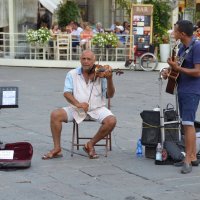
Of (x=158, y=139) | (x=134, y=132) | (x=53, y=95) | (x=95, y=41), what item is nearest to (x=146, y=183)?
(x=158, y=139)

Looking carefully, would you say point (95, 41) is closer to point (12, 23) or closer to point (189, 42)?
point (12, 23)

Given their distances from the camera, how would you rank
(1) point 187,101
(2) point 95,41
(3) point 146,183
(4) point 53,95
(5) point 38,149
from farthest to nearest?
1. (2) point 95,41
2. (4) point 53,95
3. (5) point 38,149
4. (1) point 187,101
5. (3) point 146,183

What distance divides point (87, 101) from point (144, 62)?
13.0 m

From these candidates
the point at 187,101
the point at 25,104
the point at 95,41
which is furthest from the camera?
the point at 95,41

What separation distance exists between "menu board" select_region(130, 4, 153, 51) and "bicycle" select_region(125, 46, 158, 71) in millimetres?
645

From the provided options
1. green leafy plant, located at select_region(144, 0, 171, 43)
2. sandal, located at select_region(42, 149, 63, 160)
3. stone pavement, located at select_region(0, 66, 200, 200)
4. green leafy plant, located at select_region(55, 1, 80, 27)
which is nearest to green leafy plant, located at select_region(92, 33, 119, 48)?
green leafy plant, located at select_region(144, 0, 171, 43)

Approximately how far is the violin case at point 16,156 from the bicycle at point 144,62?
13338mm

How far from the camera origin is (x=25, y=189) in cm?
623

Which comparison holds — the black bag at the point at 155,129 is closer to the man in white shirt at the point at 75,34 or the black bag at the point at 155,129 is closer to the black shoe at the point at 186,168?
the black shoe at the point at 186,168

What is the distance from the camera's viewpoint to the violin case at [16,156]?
694cm

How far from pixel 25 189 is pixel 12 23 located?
16.7 m

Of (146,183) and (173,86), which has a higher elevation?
(173,86)

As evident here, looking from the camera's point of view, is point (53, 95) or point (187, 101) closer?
point (187, 101)

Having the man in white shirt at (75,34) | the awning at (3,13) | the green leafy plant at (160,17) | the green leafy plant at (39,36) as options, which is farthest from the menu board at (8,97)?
the awning at (3,13)
